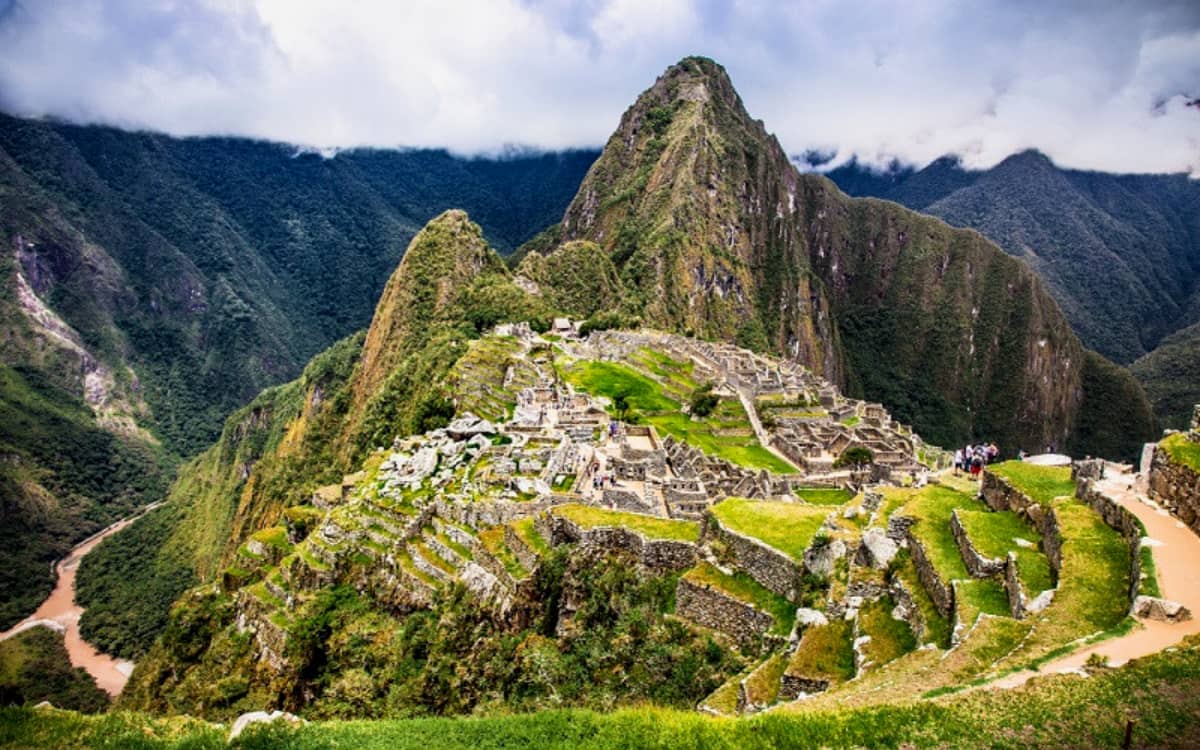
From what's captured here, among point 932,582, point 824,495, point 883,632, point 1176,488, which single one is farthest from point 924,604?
point 824,495

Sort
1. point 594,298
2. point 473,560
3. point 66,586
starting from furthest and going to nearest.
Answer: point 594,298 < point 66,586 < point 473,560

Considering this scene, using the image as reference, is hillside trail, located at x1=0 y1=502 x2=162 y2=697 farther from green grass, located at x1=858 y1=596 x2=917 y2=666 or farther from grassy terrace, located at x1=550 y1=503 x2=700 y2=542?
green grass, located at x1=858 y1=596 x2=917 y2=666

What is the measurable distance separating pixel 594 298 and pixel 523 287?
18.2 meters

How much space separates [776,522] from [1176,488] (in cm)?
809

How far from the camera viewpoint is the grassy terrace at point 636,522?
734 inches

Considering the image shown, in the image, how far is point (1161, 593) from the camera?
394 inches

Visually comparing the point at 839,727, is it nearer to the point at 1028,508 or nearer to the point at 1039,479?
the point at 1028,508

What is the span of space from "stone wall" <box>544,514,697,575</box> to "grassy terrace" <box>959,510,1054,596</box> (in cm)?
640

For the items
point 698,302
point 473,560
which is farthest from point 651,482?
point 698,302

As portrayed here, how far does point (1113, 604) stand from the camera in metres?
10.7

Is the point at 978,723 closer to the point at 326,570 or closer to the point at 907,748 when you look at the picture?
the point at 907,748

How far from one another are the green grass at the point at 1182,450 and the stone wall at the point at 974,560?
12.2 ft

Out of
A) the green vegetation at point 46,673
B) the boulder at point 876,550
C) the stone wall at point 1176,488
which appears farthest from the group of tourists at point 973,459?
the green vegetation at point 46,673

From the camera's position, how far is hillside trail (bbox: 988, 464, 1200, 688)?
907 cm
